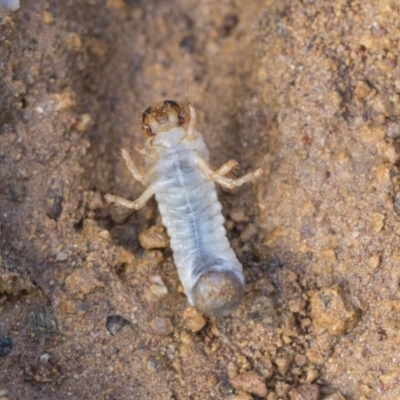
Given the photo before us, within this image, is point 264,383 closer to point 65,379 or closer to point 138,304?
point 138,304

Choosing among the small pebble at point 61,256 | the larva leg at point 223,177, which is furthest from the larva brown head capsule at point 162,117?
the small pebble at point 61,256

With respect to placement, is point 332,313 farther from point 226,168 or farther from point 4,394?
point 4,394

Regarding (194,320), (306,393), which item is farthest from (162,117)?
(306,393)

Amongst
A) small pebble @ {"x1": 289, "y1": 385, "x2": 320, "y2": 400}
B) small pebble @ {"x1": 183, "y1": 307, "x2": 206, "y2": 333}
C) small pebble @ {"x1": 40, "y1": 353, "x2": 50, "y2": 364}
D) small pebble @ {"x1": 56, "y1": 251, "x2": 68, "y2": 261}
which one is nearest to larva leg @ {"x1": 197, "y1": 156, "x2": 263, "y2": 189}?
small pebble @ {"x1": 183, "y1": 307, "x2": 206, "y2": 333}

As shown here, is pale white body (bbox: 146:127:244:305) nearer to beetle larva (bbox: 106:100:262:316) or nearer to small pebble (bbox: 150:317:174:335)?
beetle larva (bbox: 106:100:262:316)

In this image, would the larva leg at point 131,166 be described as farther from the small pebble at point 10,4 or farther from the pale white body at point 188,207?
the small pebble at point 10,4

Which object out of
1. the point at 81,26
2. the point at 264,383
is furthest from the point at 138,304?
the point at 81,26
